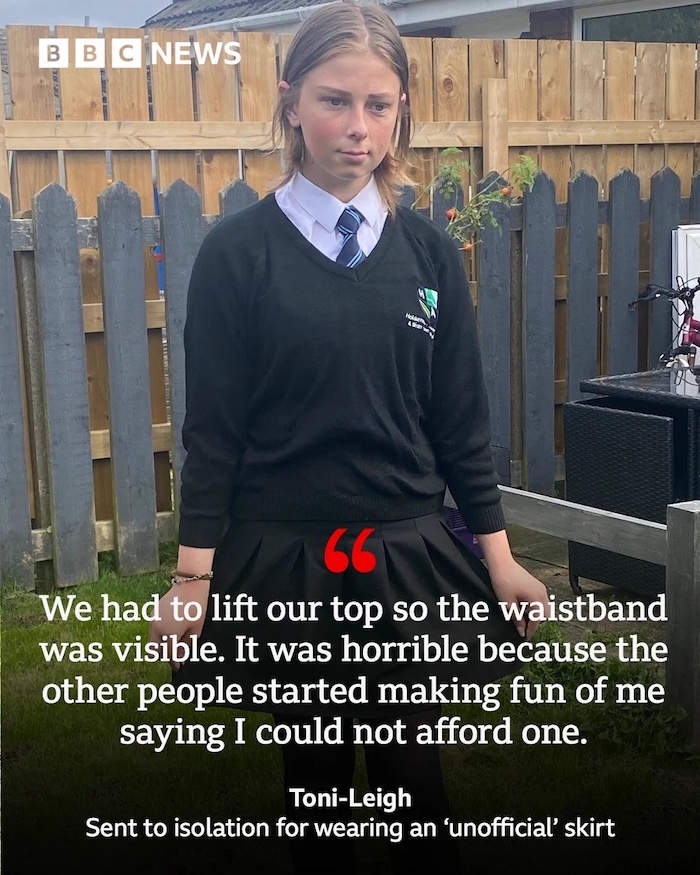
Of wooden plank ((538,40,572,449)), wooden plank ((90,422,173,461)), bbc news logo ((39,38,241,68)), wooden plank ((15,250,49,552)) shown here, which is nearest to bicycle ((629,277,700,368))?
wooden plank ((538,40,572,449))

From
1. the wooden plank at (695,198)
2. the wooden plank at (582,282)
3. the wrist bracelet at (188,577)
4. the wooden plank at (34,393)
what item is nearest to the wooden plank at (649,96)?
the wooden plank at (695,198)

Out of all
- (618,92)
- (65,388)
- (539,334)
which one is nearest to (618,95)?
(618,92)

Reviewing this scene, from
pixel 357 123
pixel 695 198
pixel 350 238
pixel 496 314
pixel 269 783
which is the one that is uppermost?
pixel 695 198

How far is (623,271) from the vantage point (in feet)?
21.1

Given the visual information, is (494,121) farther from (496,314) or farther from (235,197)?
(235,197)

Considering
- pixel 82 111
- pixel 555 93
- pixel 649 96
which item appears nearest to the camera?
pixel 82 111

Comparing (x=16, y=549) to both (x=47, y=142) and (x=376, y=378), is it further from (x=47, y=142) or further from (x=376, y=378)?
(x=376, y=378)

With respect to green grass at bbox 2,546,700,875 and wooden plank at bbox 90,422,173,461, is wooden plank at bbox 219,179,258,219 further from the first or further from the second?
green grass at bbox 2,546,700,875

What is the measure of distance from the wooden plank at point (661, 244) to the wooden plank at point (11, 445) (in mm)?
3420

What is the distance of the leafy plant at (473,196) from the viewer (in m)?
5.87

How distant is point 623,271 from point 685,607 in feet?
11.0

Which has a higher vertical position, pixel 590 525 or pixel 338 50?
pixel 338 50

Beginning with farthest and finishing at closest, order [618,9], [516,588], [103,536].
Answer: [618,9] < [103,536] < [516,588]

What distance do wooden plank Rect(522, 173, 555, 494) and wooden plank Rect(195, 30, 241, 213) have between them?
1.50 meters
